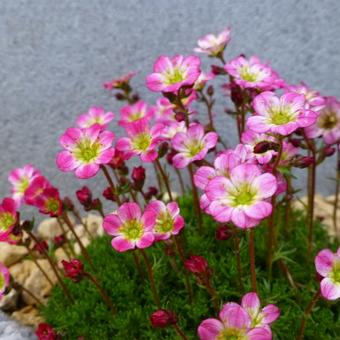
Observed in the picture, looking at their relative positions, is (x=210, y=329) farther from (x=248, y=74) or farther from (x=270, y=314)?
(x=248, y=74)

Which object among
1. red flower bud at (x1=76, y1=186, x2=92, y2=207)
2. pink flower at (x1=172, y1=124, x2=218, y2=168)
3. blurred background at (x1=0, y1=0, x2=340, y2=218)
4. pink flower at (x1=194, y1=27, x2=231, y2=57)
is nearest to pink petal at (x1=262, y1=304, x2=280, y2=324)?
pink flower at (x1=172, y1=124, x2=218, y2=168)

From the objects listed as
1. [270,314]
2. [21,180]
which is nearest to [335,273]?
[270,314]

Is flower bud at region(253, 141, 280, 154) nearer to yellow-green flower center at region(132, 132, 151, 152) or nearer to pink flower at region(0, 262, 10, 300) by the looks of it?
yellow-green flower center at region(132, 132, 151, 152)

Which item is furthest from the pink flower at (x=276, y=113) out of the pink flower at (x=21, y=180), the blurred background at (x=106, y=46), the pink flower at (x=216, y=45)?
the blurred background at (x=106, y=46)

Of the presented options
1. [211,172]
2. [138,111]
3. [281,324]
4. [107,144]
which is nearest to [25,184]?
[138,111]

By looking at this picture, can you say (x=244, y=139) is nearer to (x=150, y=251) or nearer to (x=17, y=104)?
(x=150, y=251)

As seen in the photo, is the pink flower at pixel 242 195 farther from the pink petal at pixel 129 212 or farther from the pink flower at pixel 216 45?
the pink flower at pixel 216 45
